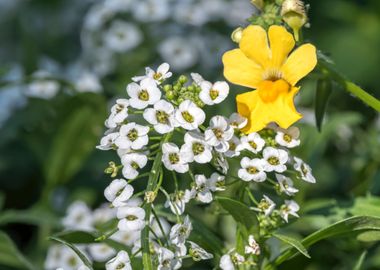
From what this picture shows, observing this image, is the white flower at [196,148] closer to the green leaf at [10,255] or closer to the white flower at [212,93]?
the white flower at [212,93]

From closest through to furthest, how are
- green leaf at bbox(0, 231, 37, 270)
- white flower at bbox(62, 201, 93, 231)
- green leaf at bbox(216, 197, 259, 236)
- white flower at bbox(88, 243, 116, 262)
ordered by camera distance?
green leaf at bbox(216, 197, 259, 236), green leaf at bbox(0, 231, 37, 270), white flower at bbox(88, 243, 116, 262), white flower at bbox(62, 201, 93, 231)

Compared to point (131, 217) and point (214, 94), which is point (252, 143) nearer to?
point (214, 94)

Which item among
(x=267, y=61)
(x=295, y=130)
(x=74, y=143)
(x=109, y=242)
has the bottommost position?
(x=74, y=143)

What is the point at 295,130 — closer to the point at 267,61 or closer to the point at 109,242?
the point at 267,61

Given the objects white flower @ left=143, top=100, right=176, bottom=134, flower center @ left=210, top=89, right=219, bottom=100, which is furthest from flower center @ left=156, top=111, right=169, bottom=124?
flower center @ left=210, top=89, right=219, bottom=100

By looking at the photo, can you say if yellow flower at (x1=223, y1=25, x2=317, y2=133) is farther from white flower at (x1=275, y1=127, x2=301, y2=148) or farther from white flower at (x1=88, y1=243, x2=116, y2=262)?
white flower at (x1=88, y1=243, x2=116, y2=262)

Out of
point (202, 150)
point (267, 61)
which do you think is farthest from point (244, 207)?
point (267, 61)

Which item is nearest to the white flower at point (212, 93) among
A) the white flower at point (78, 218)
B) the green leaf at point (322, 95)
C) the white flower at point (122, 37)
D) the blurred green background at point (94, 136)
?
the green leaf at point (322, 95)
